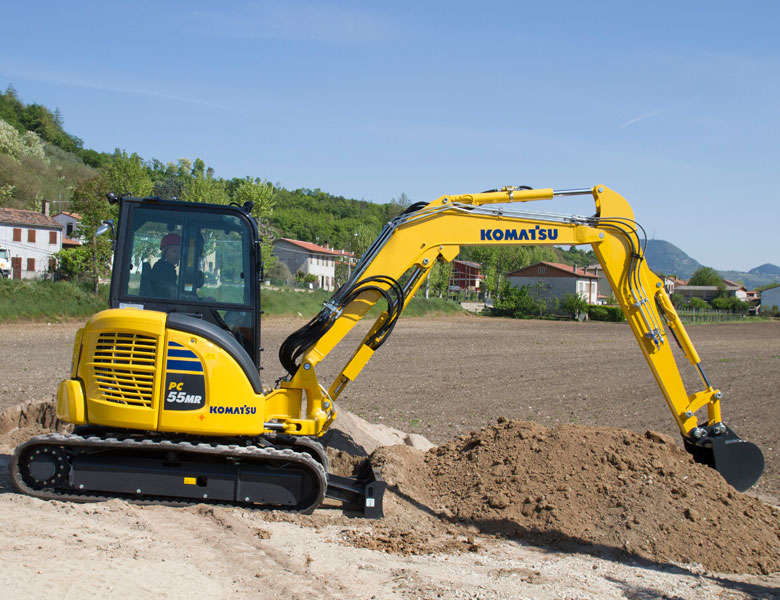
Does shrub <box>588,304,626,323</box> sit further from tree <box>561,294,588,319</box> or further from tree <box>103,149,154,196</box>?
tree <box>103,149,154,196</box>

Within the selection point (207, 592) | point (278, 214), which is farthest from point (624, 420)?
point (278, 214)

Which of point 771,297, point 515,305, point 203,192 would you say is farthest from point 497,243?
point 771,297

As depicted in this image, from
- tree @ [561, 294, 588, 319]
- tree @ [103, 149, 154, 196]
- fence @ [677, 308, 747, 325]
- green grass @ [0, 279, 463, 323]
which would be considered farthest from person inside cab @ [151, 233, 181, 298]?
fence @ [677, 308, 747, 325]

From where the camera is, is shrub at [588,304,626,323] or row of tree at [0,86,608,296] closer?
row of tree at [0,86,608,296]

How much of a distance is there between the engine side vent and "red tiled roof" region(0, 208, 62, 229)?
177 ft

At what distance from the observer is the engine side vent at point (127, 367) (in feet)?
23.5

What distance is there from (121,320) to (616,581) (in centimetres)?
537

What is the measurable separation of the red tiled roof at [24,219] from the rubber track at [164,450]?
53.6 m

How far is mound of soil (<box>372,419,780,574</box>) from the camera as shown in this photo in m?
7.23

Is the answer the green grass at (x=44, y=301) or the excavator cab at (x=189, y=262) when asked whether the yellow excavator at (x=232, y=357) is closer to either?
the excavator cab at (x=189, y=262)

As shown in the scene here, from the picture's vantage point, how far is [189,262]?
7.66 metres

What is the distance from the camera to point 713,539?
721 cm

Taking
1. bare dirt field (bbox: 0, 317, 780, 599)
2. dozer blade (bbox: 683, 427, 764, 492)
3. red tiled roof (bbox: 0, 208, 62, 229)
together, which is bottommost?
bare dirt field (bbox: 0, 317, 780, 599)

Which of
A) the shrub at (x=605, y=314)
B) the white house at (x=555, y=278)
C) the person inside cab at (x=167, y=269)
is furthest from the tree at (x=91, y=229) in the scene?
the white house at (x=555, y=278)
